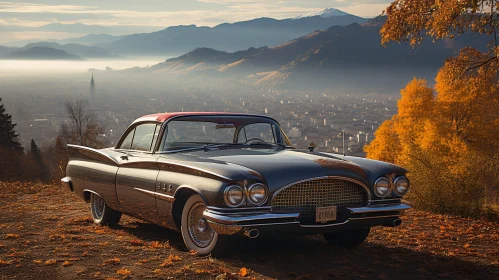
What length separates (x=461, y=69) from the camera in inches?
561

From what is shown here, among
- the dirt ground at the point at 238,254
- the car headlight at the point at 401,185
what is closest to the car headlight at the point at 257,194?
the dirt ground at the point at 238,254

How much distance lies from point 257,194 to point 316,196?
28.8 inches

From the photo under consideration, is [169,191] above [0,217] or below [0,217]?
above

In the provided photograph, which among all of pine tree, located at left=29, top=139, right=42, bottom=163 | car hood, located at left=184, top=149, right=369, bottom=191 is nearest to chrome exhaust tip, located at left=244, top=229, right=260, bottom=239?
car hood, located at left=184, top=149, right=369, bottom=191

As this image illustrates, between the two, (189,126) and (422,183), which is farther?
(422,183)

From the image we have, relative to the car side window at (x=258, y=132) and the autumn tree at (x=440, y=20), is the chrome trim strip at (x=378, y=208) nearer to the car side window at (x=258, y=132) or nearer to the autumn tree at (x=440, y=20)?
the car side window at (x=258, y=132)

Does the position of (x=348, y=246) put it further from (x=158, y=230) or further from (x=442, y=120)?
(x=442, y=120)

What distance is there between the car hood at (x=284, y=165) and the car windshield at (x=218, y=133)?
1.71 feet

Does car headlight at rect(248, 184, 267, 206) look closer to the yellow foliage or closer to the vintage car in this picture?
the vintage car

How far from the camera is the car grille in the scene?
638 cm

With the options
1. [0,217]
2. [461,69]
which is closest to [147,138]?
[0,217]

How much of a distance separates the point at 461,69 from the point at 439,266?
859 centimetres

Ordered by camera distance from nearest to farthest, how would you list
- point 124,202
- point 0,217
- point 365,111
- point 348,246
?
point 348,246, point 124,202, point 0,217, point 365,111

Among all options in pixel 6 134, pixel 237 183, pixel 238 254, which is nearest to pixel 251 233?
pixel 237 183
